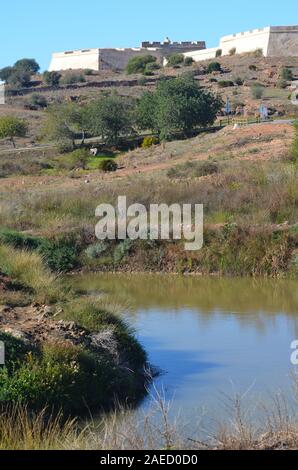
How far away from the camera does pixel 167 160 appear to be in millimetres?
46844

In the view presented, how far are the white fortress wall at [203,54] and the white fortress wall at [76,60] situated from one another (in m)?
12.2

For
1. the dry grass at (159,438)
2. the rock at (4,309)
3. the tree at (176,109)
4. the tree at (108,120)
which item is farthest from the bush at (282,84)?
the dry grass at (159,438)

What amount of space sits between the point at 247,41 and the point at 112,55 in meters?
21.3

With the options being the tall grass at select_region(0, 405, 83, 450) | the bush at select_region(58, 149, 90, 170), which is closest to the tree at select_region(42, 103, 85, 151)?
the bush at select_region(58, 149, 90, 170)

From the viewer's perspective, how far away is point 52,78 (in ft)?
326

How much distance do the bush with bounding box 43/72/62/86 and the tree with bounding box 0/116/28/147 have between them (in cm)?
3513

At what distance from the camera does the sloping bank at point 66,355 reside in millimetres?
11547

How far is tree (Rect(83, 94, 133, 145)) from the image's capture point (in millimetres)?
57625

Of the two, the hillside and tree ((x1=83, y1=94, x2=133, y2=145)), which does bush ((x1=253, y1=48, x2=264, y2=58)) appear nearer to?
the hillside

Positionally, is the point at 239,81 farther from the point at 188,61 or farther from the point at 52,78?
the point at 52,78

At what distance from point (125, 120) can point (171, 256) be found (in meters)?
32.9

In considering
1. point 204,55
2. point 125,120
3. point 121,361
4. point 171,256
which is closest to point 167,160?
point 125,120

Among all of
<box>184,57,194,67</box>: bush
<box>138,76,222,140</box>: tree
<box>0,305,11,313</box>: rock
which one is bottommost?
<box>0,305,11,313</box>: rock
